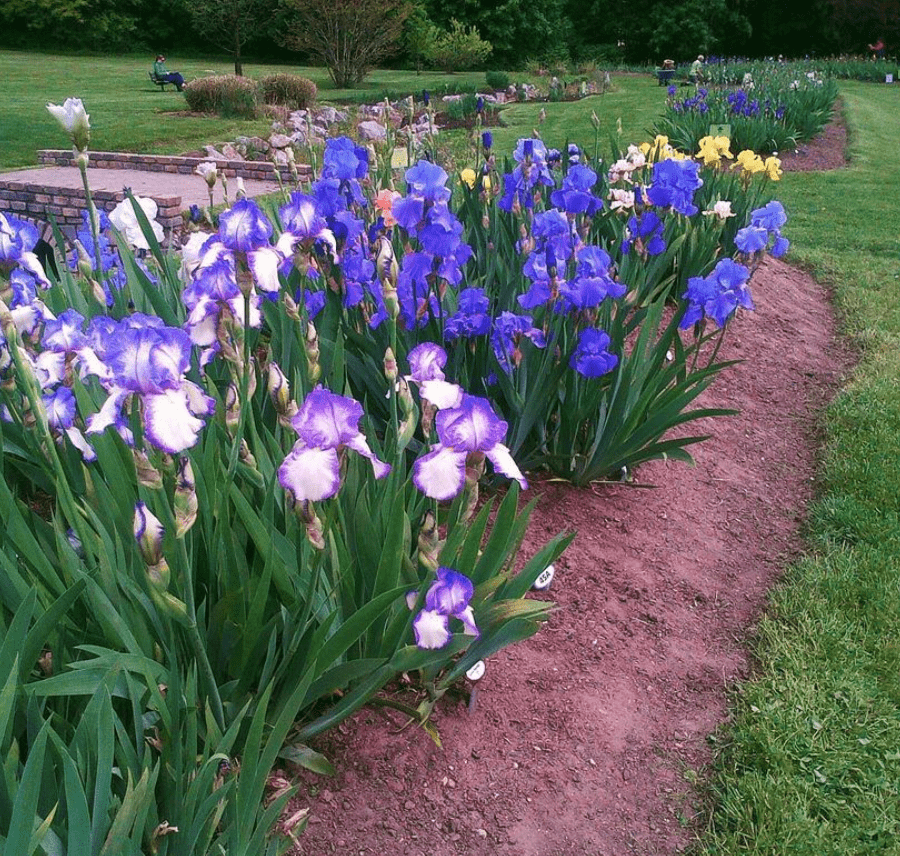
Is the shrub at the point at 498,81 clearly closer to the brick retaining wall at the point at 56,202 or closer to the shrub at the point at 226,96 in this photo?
the shrub at the point at 226,96

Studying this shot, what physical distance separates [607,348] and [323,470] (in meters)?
1.44

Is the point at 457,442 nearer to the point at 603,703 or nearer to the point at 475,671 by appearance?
the point at 475,671

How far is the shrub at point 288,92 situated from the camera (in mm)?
14414

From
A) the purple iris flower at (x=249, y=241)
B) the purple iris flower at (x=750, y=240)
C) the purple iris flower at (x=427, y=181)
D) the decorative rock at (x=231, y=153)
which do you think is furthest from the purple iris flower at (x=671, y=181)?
the decorative rock at (x=231, y=153)

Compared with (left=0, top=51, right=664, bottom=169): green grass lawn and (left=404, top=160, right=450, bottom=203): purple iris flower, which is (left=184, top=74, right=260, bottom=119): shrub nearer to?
(left=0, top=51, right=664, bottom=169): green grass lawn

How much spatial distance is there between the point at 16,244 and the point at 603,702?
1582 mm

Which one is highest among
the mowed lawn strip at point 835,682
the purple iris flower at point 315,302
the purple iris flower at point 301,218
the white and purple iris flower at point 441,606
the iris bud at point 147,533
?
the purple iris flower at point 301,218

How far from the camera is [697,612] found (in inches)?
86.9

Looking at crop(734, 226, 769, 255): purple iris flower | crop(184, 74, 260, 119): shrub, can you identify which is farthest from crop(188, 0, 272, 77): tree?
crop(734, 226, 769, 255): purple iris flower

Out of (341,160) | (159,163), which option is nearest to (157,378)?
(341,160)

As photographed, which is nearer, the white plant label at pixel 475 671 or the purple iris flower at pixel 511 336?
the white plant label at pixel 475 671

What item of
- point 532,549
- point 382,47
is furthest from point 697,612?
point 382,47

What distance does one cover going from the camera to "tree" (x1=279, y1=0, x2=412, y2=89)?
17125 millimetres

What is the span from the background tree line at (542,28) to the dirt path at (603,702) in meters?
24.5
